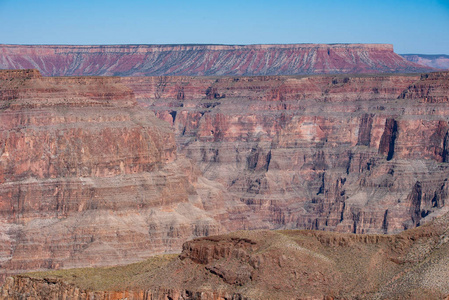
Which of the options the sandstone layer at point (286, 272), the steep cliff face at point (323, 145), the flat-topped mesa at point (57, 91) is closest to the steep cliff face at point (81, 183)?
the flat-topped mesa at point (57, 91)

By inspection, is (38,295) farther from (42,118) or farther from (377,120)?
(377,120)

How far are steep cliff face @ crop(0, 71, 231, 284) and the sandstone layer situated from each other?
38.7 meters

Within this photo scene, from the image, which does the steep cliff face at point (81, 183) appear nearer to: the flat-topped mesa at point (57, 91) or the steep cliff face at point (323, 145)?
the flat-topped mesa at point (57, 91)

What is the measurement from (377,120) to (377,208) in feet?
64.6

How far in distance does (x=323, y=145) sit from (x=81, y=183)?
57956 mm

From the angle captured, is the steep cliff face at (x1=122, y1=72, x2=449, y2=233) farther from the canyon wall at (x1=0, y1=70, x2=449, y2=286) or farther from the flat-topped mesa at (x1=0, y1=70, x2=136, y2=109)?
the flat-topped mesa at (x1=0, y1=70, x2=136, y2=109)

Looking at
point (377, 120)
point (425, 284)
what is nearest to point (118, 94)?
point (377, 120)

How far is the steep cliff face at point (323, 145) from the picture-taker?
140 metres

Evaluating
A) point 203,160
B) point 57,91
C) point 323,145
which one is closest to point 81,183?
point 57,91

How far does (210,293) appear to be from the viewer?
58125mm

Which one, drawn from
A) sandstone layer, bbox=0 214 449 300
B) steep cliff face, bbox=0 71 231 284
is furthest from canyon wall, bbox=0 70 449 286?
sandstone layer, bbox=0 214 449 300

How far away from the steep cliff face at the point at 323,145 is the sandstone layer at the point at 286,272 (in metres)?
66.4

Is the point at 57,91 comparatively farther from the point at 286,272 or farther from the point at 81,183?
the point at 286,272

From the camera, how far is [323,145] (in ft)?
527
